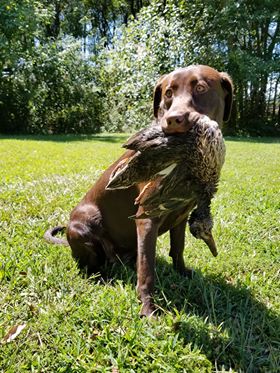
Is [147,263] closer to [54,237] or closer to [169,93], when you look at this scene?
[169,93]

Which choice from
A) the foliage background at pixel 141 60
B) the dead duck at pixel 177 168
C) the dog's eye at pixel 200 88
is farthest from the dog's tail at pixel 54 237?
the foliage background at pixel 141 60

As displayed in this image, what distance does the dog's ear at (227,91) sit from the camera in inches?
86.9

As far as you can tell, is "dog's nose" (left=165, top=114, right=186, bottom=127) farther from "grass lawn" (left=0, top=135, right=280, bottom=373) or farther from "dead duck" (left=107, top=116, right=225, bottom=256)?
"grass lawn" (left=0, top=135, right=280, bottom=373)

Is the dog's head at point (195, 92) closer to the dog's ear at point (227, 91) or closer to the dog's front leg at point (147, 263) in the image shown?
the dog's ear at point (227, 91)

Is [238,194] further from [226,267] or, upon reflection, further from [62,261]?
[62,261]

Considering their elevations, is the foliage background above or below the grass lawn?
above

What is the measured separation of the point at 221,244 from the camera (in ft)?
10.5

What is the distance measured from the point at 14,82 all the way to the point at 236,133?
10437 millimetres

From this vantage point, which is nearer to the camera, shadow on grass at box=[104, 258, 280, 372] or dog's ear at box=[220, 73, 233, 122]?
shadow on grass at box=[104, 258, 280, 372]

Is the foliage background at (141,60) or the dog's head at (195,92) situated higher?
the foliage background at (141,60)

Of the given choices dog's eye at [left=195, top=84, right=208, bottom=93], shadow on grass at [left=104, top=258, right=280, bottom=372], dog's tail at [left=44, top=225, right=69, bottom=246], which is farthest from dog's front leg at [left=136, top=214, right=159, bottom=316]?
dog's tail at [left=44, top=225, right=69, bottom=246]

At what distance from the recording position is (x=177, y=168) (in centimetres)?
171

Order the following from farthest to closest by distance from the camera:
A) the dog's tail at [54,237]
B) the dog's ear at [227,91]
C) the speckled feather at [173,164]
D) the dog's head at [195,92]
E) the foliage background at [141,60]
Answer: the foliage background at [141,60], the dog's tail at [54,237], the dog's ear at [227,91], the dog's head at [195,92], the speckled feather at [173,164]

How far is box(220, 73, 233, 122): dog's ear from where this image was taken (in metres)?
2.21
